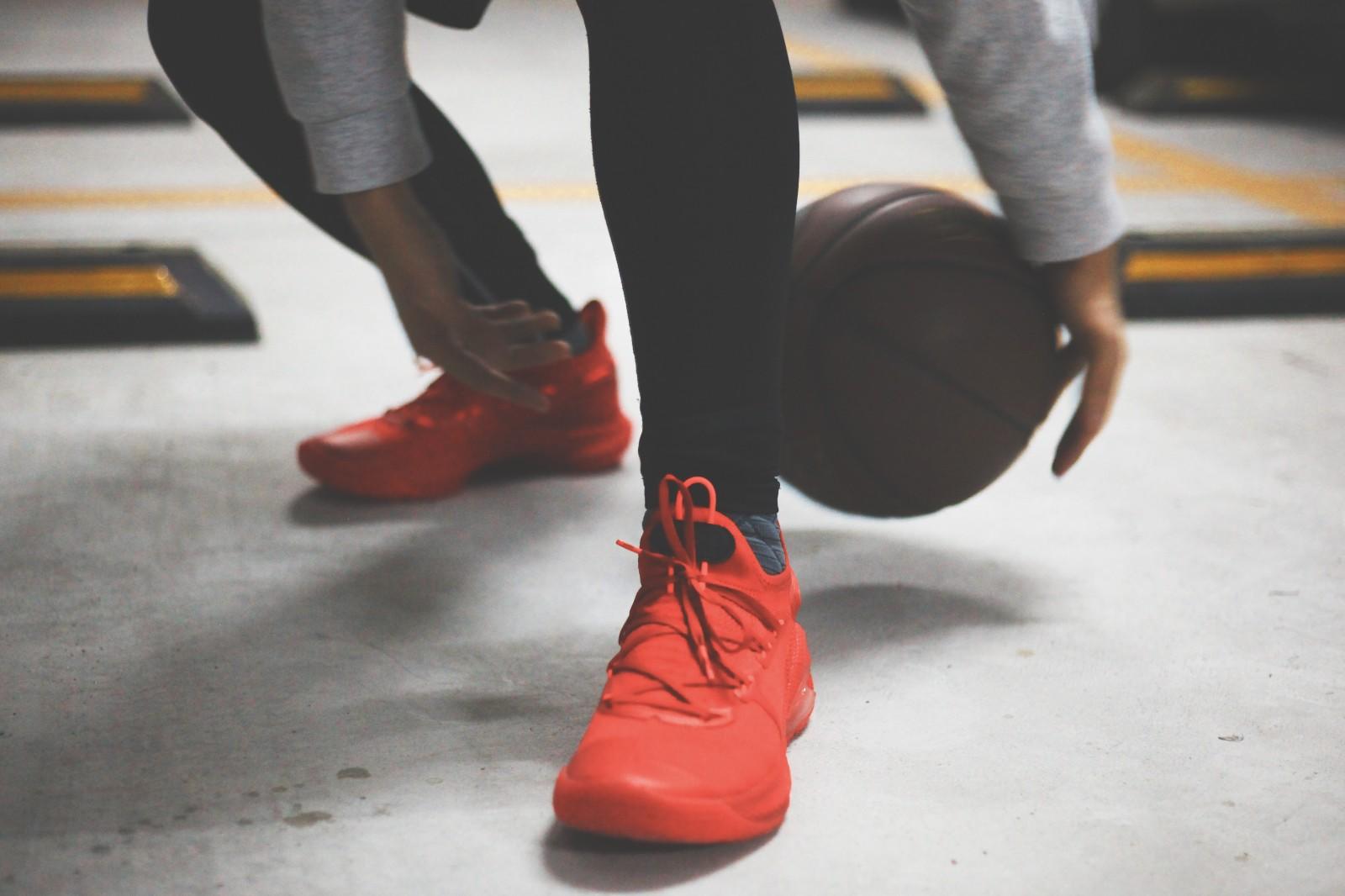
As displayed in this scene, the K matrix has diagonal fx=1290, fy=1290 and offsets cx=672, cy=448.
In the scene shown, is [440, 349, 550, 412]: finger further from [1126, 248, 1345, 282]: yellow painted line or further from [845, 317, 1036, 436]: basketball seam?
[1126, 248, 1345, 282]: yellow painted line

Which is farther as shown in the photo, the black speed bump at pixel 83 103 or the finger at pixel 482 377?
the black speed bump at pixel 83 103

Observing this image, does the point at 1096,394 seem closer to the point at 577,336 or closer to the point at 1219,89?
the point at 577,336

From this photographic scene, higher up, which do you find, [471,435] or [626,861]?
[626,861]

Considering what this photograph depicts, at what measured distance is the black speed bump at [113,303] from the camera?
7.02ft

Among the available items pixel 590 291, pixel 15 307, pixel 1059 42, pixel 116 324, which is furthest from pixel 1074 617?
pixel 15 307

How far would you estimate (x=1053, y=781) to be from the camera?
1.07m

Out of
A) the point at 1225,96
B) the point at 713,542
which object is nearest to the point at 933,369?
the point at 713,542

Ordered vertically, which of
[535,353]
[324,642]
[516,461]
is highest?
[535,353]

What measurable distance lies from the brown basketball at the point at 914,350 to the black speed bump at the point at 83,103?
3.19m

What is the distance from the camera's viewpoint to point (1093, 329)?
4.12ft

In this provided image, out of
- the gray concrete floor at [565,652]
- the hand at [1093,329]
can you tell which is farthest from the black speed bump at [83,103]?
the hand at [1093,329]

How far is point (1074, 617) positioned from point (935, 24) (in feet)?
2.08

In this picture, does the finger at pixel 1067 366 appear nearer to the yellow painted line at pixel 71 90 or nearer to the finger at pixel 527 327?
the finger at pixel 527 327

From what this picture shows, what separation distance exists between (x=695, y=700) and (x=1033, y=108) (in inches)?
24.0
